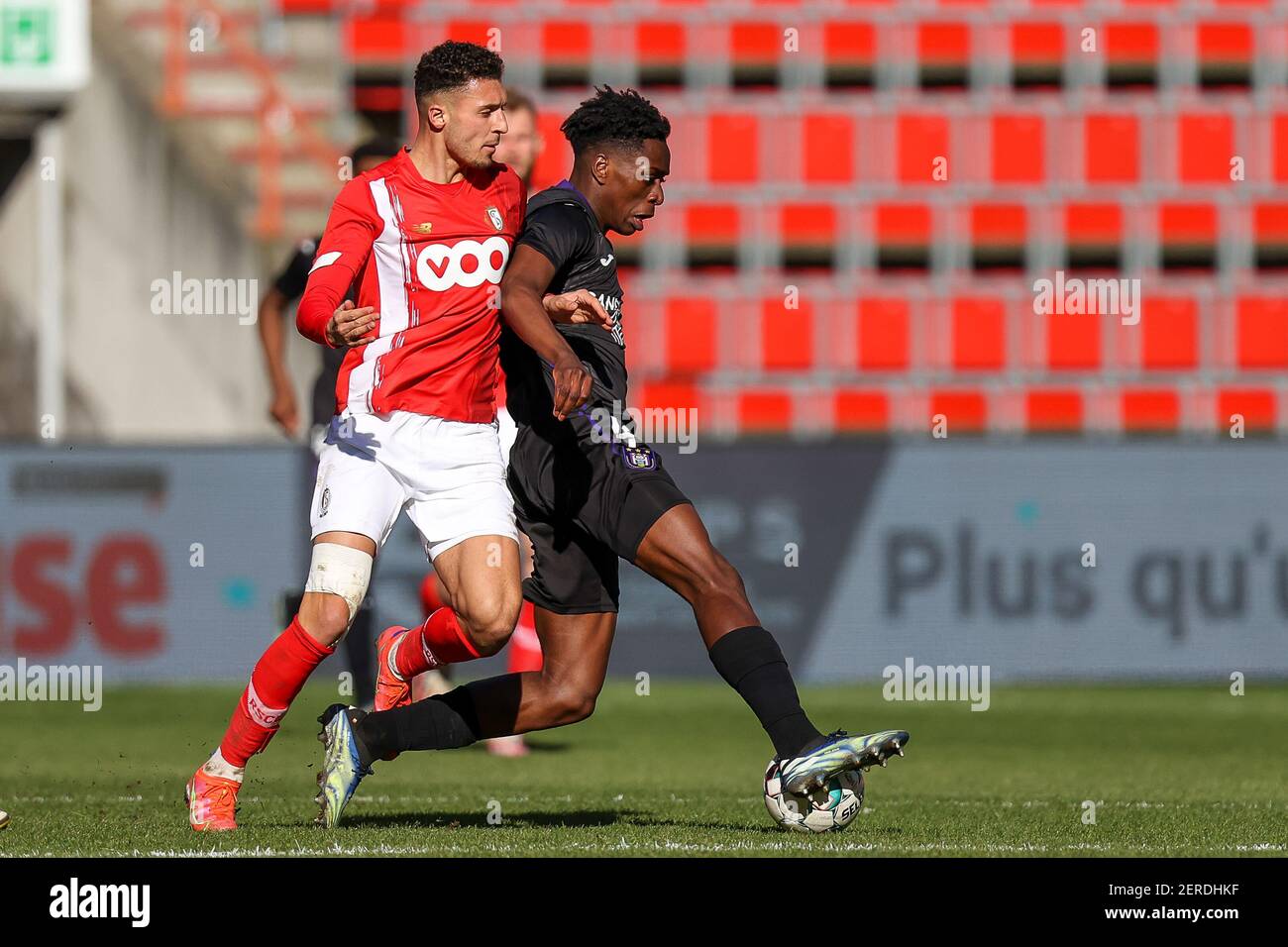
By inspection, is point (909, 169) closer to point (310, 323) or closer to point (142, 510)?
point (142, 510)

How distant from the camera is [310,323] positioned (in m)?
5.00

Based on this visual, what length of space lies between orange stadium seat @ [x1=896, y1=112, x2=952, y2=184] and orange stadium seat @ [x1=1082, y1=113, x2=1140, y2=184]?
3.55ft

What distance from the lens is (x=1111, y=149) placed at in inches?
650

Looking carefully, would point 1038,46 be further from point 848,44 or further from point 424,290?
point 424,290

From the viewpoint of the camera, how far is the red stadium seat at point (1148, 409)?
15719 mm

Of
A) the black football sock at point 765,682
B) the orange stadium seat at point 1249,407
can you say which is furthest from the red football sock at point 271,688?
the orange stadium seat at point 1249,407

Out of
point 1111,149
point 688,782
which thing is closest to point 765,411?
point 1111,149

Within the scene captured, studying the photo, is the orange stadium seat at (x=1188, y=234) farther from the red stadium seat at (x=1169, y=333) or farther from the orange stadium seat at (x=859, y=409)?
the orange stadium seat at (x=859, y=409)

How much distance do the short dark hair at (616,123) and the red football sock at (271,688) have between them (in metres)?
1.47

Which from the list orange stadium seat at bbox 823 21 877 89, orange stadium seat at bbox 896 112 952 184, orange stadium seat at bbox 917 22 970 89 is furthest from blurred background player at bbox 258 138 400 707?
orange stadium seat at bbox 917 22 970 89

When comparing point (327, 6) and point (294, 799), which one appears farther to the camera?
point (327, 6)

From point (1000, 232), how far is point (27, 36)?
7163 millimetres

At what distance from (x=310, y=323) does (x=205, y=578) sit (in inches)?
254

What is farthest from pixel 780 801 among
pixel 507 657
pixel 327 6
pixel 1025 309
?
pixel 327 6
